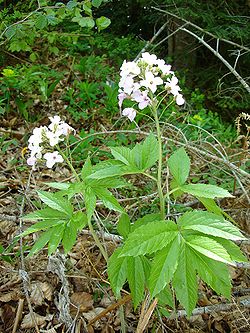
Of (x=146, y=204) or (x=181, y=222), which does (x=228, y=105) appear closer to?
(x=146, y=204)

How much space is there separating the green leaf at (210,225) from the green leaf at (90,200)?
0.27m

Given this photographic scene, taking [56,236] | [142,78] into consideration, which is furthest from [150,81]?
[56,236]

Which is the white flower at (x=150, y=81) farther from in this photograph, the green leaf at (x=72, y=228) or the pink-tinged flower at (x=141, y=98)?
the green leaf at (x=72, y=228)

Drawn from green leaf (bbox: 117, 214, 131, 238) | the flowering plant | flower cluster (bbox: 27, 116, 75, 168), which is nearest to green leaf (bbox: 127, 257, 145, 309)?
the flowering plant

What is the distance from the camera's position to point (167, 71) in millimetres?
1517

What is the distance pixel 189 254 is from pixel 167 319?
0.74m

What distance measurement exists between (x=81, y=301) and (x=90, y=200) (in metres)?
0.83

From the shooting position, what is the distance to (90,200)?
140cm

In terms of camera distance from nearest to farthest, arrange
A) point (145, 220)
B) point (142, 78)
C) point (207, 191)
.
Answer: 1. point (207, 191)
2. point (142, 78)
3. point (145, 220)

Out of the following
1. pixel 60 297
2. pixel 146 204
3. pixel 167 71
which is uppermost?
pixel 167 71

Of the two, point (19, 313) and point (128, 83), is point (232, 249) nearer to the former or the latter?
point (128, 83)

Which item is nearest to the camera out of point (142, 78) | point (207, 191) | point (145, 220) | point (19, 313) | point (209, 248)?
point (209, 248)

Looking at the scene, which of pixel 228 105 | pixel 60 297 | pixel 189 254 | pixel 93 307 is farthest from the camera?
pixel 228 105

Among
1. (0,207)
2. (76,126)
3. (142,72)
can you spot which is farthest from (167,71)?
(76,126)
